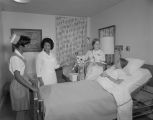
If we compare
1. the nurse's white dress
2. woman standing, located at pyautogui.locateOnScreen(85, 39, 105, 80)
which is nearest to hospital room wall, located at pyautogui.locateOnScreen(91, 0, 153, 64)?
woman standing, located at pyautogui.locateOnScreen(85, 39, 105, 80)

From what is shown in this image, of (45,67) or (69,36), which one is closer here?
(45,67)

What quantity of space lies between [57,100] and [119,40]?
2.10 meters

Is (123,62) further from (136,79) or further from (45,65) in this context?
(45,65)

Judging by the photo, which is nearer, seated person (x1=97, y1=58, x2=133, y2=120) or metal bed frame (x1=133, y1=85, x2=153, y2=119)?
seated person (x1=97, y1=58, x2=133, y2=120)

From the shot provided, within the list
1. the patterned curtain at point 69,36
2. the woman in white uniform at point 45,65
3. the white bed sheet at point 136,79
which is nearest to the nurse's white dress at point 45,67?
the woman in white uniform at point 45,65

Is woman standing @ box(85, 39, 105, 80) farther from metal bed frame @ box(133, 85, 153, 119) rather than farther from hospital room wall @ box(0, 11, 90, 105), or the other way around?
hospital room wall @ box(0, 11, 90, 105)

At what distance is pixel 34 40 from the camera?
3855 millimetres

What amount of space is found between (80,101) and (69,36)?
2.81 meters

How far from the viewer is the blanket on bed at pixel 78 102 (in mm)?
1510

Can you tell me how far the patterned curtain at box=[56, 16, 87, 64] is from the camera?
13.3 feet

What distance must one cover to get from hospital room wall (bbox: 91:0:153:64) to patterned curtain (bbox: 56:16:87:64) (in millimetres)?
1068

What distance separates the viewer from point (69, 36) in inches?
163

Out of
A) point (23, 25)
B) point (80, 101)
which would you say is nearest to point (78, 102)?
point (80, 101)

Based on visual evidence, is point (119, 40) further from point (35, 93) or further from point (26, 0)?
point (35, 93)
